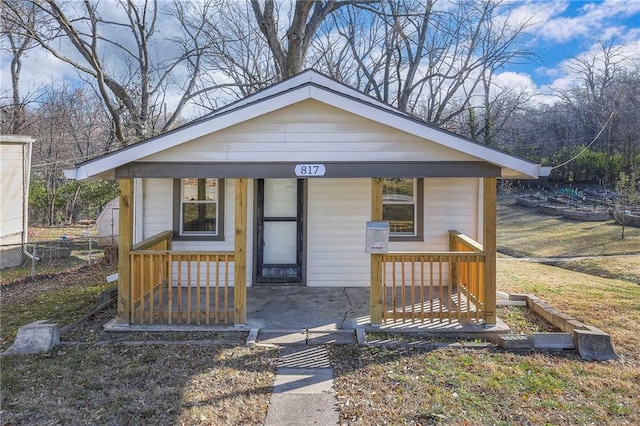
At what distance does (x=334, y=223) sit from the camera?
25.3 ft

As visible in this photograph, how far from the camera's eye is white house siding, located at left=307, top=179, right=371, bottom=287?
7.71 m

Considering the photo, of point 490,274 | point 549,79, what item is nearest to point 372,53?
point 549,79

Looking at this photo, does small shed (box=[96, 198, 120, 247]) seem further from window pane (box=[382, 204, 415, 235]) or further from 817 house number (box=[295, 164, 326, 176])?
817 house number (box=[295, 164, 326, 176])

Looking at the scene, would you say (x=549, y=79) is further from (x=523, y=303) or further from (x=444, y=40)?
(x=523, y=303)

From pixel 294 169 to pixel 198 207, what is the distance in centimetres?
295

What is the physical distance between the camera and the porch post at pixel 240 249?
5.52 metres

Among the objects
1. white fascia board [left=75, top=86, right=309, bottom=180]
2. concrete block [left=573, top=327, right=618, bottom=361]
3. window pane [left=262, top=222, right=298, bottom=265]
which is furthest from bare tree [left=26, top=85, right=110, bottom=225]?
concrete block [left=573, top=327, right=618, bottom=361]

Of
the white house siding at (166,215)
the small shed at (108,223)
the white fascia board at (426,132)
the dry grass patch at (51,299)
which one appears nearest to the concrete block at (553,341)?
the white fascia board at (426,132)

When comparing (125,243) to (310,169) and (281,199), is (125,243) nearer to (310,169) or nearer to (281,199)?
(310,169)

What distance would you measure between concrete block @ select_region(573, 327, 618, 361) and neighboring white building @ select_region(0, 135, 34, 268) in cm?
1326

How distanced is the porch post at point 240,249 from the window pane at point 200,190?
2.27 metres

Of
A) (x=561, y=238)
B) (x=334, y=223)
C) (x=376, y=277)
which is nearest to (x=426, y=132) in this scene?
(x=376, y=277)

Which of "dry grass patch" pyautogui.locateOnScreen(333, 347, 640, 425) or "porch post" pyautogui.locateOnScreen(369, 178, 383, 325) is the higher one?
"porch post" pyautogui.locateOnScreen(369, 178, 383, 325)

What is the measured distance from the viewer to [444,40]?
2223 centimetres
